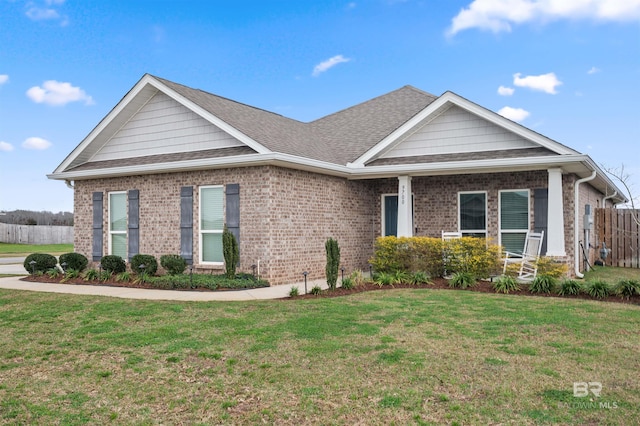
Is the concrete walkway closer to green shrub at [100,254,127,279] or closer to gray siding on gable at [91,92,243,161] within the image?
green shrub at [100,254,127,279]

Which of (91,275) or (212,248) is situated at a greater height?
(212,248)

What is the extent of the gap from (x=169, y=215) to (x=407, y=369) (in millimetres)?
10317

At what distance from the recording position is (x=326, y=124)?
19859mm

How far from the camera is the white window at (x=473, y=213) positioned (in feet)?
49.2

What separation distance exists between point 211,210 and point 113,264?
3.33 metres

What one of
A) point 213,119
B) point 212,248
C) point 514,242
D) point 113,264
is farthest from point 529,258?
point 113,264

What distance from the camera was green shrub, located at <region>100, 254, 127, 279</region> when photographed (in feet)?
49.9

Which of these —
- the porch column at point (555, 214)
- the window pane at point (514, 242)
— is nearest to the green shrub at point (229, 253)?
the window pane at point (514, 242)

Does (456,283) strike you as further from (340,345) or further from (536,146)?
(340,345)

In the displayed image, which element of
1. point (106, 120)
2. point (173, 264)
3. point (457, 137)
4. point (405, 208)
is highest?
point (106, 120)

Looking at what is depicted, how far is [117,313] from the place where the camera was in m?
9.45

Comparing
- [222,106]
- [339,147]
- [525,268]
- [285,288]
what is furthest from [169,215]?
[525,268]

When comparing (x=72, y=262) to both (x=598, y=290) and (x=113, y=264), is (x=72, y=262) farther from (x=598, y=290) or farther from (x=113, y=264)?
(x=598, y=290)

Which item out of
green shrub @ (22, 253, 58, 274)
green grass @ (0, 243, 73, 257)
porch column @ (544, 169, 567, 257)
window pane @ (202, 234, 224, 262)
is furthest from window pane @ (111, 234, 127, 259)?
green grass @ (0, 243, 73, 257)
